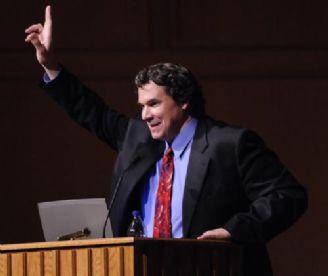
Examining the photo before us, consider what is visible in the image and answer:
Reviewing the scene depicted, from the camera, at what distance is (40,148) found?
5.49 meters

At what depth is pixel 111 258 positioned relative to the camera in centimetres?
336

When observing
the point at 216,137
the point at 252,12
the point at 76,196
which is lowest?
the point at 76,196

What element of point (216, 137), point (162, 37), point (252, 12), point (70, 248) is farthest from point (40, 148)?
point (70, 248)

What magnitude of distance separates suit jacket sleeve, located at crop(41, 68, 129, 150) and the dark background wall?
129 centimetres

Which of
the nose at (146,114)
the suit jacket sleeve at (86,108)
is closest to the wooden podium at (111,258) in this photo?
the nose at (146,114)

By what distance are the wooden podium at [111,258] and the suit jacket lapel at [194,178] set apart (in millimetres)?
299

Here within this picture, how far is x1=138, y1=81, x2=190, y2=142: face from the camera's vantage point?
13.0 feet

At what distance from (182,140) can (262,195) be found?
1.03 ft

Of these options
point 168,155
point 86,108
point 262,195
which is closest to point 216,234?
point 262,195

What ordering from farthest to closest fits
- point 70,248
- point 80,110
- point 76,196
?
point 76,196
point 80,110
point 70,248

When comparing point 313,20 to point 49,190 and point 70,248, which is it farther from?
point 70,248

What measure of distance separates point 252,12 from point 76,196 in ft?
3.59

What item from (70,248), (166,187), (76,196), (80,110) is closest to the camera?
(70,248)

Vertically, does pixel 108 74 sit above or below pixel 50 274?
above
